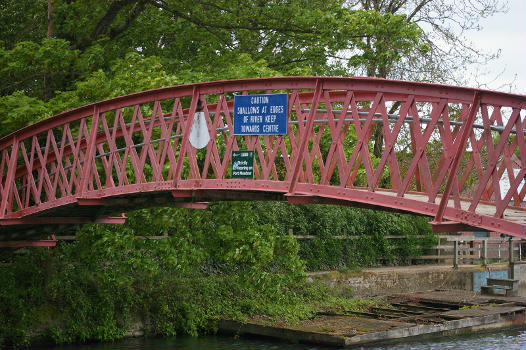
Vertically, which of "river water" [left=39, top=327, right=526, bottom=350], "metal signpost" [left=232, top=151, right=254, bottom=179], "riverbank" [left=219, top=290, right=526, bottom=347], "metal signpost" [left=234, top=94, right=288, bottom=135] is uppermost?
"metal signpost" [left=234, top=94, right=288, bottom=135]

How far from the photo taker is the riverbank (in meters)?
20.1

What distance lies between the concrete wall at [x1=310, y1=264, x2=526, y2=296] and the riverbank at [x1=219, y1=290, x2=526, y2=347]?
97cm

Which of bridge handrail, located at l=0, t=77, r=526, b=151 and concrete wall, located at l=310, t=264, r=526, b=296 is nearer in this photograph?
bridge handrail, located at l=0, t=77, r=526, b=151

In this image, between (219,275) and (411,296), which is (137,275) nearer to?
(219,275)

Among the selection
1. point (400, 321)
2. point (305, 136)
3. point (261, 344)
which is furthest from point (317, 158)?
point (400, 321)

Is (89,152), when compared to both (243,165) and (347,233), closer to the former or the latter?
(243,165)

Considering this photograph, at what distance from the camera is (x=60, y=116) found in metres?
16.7

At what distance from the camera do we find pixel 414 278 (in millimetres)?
29312

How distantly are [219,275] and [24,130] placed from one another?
856 centimetres

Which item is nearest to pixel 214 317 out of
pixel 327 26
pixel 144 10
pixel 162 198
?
pixel 162 198

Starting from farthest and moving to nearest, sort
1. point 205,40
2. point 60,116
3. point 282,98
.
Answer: point 205,40 < point 60,116 < point 282,98

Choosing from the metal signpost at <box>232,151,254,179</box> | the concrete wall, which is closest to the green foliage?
the concrete wall

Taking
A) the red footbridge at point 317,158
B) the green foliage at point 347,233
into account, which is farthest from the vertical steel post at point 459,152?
the green foliage at point 347,233

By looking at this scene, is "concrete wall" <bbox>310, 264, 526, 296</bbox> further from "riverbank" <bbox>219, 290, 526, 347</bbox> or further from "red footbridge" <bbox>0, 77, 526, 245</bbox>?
"red footbridge" <bbox>0, 77, 526, 245</bbox>
